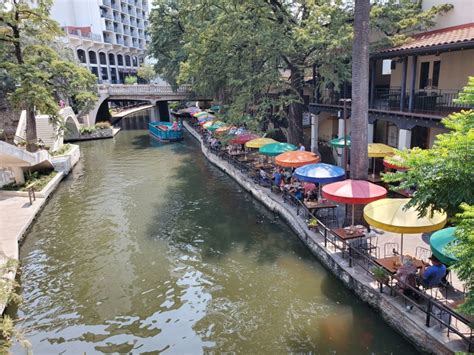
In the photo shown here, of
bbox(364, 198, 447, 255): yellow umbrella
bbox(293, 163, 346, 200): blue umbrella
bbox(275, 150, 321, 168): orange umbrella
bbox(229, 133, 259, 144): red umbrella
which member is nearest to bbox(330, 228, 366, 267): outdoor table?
bbox(364, 198, 447, 255): yellow umbrella

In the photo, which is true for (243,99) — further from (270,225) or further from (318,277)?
(318,277)

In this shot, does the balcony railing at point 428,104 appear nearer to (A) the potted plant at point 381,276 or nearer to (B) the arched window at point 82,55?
(A) the potted plant at point 381,276

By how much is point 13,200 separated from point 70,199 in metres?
2.97

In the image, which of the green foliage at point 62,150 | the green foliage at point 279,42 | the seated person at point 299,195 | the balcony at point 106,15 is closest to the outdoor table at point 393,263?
the seated person at point 299,195

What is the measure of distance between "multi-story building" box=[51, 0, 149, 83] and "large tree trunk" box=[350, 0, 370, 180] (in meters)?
70.1

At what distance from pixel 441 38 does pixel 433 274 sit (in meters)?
12.0

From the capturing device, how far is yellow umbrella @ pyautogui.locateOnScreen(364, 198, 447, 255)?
31.5 ft

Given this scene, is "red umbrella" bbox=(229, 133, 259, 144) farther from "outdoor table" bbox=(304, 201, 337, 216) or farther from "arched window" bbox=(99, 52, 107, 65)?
"arched window" bbox=(99, 52, 107, 65)

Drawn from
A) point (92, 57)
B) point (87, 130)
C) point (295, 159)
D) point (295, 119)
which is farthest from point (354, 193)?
point (92, 57)

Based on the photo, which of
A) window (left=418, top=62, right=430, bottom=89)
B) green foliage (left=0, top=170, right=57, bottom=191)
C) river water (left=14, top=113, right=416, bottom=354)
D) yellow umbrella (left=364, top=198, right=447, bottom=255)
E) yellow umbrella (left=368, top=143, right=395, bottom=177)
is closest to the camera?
yellow umbrella (left=364, top=198, right=447, bottom=255)

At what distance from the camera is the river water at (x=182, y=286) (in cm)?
988

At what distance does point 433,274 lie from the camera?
9.50m

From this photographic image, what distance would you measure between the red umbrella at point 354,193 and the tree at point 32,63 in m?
18.8

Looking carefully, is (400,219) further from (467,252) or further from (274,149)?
(274,149)
